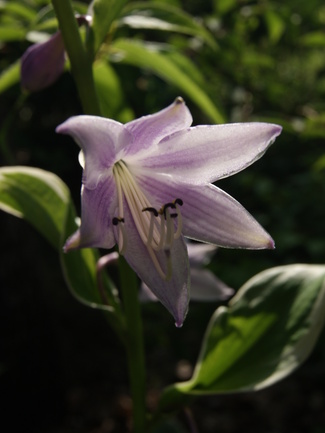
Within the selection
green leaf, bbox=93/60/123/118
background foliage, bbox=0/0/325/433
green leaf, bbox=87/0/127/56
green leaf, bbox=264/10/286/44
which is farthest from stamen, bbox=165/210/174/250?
green leaf, bbox=264/10/286/44

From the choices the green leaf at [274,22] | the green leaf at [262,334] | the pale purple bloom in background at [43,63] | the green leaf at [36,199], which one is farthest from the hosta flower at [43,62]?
the green leaf at [274,22]

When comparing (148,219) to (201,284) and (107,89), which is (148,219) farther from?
(107,89)

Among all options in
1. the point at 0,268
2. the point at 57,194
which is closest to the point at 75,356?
the point at 0,268

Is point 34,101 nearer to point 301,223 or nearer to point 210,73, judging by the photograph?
point 210,73

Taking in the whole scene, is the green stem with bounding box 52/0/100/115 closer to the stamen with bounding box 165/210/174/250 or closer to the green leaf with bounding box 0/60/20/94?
the stamen with bounding box 165/210/174/250

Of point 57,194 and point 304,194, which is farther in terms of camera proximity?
point 304,194

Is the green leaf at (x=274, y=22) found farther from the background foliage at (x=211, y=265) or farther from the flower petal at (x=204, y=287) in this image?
the flower petal at (x=204, y=287)

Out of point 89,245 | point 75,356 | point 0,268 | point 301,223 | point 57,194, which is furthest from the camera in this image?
point 75,356
